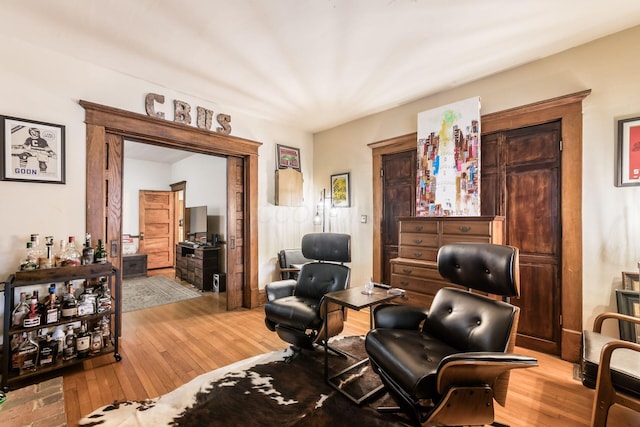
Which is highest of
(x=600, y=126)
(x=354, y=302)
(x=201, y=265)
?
(x=600, y=126)

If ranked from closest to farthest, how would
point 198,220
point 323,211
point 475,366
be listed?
1. point 475,366
2. point 323,211
3. point 198,220

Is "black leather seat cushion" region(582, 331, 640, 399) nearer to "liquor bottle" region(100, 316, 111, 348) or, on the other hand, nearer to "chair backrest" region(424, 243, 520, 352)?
"chair backrest" region(424, 243, 520, 352)

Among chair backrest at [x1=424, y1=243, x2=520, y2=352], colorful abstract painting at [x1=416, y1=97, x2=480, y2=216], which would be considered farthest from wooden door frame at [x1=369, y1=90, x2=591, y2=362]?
chair backrest at [x1=424, y1=243, x2=520, y2=352]

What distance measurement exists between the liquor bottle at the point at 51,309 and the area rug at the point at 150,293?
5.61 ft

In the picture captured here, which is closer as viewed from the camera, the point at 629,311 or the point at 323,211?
the point at 629,311

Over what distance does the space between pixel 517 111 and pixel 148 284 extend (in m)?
6.46

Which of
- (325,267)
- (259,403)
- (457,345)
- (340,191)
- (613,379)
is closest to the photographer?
(613,379)

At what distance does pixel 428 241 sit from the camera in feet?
9.85

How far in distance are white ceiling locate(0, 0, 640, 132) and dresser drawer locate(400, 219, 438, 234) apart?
5.18 ft

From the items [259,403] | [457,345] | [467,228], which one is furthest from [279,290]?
[467,228]

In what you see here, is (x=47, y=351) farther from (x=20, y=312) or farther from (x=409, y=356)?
(x=409, y=356)

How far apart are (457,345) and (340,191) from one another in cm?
300

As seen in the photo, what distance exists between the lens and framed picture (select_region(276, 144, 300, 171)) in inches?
177

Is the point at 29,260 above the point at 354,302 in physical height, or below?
above
